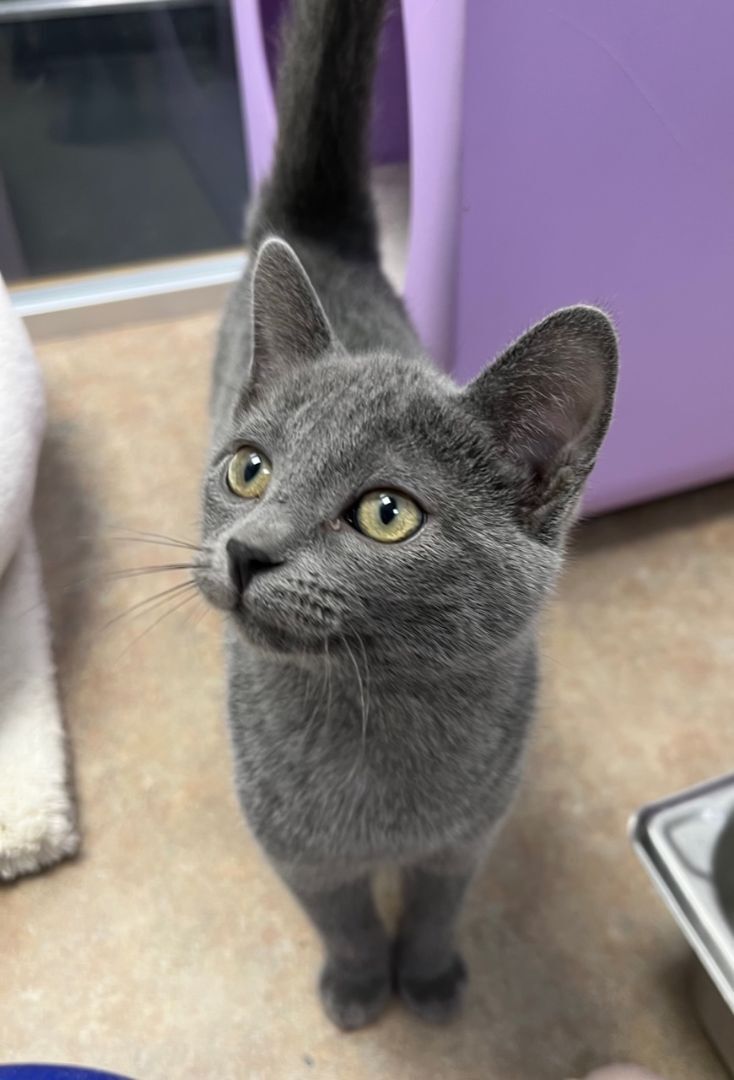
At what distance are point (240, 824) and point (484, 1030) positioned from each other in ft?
1.24

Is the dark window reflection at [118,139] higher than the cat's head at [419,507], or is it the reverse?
the cat's head at [419,507]

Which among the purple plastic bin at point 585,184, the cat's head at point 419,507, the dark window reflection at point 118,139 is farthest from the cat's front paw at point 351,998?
the dark window reflection at point 118,139

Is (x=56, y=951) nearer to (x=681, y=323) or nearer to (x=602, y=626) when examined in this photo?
(x=602, y=626)

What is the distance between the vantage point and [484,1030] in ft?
3.40

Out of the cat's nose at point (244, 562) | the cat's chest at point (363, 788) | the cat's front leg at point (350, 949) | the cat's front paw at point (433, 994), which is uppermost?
the cat's nose at point (244, 562)

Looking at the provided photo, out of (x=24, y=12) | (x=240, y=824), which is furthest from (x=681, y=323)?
(x=24, y=12)

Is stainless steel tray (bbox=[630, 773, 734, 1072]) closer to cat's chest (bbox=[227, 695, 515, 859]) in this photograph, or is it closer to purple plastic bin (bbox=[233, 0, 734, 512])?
cat's chest (bbox=[227, 695, 515, 859])

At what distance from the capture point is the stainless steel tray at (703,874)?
3.14 ft

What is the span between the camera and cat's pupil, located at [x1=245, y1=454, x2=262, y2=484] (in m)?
0.69

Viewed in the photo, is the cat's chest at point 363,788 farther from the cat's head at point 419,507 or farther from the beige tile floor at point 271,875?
the beige tile floor at point 271,875

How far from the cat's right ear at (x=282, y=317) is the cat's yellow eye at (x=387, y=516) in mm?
198

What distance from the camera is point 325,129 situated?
1.07 m

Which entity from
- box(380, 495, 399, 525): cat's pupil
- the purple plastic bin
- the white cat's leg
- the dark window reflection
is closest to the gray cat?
box(380, 495, 399, 525): cat's pupil

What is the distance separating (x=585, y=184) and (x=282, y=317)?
469 millimetres
